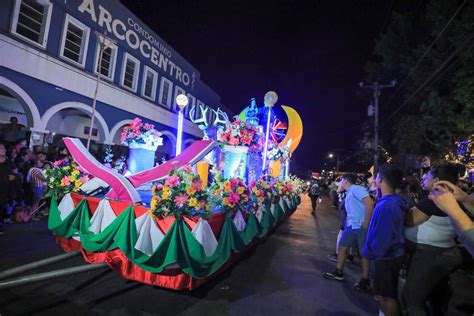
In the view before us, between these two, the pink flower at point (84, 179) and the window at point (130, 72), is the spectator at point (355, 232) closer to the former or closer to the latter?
the pink flower at point (84, 179)

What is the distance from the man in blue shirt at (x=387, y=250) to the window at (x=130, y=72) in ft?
48.7

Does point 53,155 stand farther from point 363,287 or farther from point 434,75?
point 434,75

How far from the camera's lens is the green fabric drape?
11.3 ft

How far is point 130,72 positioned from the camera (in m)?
14.9

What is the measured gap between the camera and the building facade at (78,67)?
927cm

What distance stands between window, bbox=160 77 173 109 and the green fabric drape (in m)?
14.3

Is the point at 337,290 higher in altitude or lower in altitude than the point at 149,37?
lower

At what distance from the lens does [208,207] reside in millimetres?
3773

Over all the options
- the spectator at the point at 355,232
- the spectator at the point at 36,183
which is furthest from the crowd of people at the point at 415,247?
the spectator at the point at 36,183

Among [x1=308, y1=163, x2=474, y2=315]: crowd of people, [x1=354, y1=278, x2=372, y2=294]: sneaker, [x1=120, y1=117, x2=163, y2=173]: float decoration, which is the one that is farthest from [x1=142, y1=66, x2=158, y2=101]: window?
[x1=308, y1=163, x2=474, y2=315]: crowd of people

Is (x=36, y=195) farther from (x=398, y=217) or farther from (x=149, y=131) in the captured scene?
(x=398, y=217)

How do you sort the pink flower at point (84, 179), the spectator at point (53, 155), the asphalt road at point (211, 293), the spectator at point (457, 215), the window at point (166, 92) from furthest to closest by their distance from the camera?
the window at point (166, 92) → the spectator at point (53, 155) → the pink flower at point (84, 179) → the asphalt road at point (211, 293) → the spectator at point (457, 215)

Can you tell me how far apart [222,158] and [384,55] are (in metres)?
18.4

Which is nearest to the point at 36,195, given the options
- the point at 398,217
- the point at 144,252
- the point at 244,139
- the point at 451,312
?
the point at 144,252
